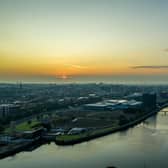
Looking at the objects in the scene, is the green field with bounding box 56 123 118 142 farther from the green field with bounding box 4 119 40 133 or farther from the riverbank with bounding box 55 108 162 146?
the green field with bounding box 4 119 40 133

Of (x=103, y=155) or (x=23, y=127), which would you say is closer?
(x=103, y=155)

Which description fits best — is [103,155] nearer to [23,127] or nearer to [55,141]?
[55,141]

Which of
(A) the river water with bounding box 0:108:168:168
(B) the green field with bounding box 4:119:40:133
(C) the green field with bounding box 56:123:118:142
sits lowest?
(A) the river water with bounding box 0:108:168:168

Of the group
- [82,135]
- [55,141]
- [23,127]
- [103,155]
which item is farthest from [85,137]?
[23,127]

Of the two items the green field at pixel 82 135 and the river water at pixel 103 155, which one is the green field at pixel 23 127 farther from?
the river water at pixel 103 155

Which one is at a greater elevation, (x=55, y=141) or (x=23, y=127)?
(x=23, y=127)

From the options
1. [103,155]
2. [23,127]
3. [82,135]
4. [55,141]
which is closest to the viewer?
[103,155]

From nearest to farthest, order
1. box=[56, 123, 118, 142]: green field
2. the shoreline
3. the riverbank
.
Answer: the shoreline, the riverbank, box=[56, 123, 118, 142]: green field

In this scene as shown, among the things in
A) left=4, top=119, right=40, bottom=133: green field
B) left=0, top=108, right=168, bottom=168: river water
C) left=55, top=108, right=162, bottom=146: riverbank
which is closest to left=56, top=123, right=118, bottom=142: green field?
left=55, top=108, right=162, bottom=146: riverbank

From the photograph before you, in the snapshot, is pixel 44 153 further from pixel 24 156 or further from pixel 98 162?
pixel 98 162

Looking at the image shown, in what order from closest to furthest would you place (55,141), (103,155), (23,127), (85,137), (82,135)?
(103,155), (55,141), (85,137), (82,135), (23,127)

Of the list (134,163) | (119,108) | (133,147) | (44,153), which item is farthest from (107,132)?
(119,108)
